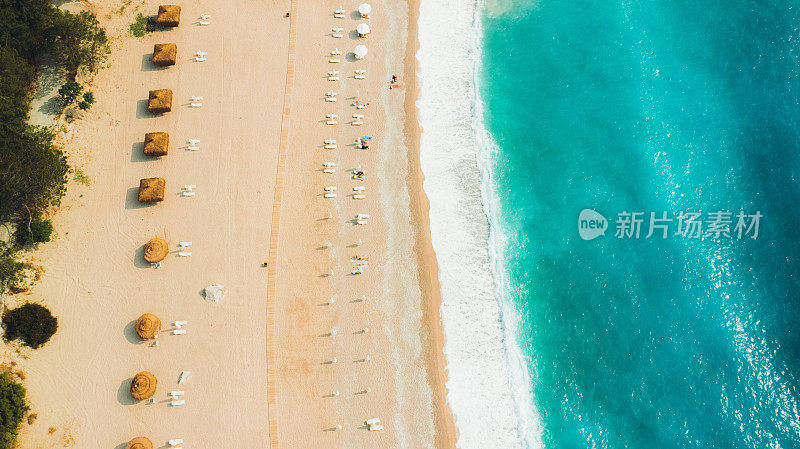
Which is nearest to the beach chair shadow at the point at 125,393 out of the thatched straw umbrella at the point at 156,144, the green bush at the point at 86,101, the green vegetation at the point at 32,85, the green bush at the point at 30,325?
the green bush at the point at 30,325

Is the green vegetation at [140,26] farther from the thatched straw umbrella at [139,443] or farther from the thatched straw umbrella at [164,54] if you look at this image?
the thatched straw umbrella at [139,443]

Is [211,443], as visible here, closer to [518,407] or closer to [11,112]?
[518,407]

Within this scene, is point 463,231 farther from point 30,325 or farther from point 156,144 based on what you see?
point 30,325

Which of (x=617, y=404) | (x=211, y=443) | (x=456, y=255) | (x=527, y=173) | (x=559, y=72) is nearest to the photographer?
(x=211, y=443)

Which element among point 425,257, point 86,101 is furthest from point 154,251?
point 425,257

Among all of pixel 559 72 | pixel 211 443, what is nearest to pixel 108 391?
pixel 211 443

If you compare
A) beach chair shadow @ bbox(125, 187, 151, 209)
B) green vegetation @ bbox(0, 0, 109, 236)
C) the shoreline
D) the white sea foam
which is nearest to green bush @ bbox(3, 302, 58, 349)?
green vegetation @ bbox(0, 0, 109, 236)
